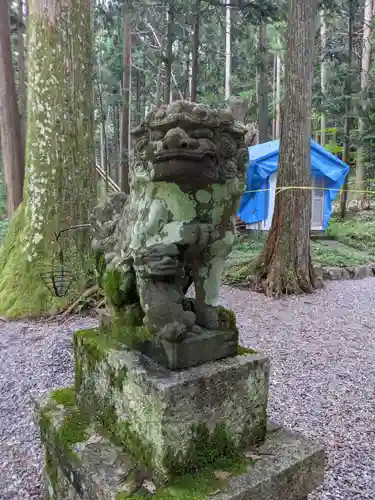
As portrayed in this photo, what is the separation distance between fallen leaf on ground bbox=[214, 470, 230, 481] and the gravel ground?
0.97 metres

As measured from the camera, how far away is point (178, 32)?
10.7m

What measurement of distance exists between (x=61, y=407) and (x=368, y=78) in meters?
12.7

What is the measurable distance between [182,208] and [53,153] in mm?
3728

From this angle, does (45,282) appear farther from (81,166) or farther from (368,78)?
(368,78)

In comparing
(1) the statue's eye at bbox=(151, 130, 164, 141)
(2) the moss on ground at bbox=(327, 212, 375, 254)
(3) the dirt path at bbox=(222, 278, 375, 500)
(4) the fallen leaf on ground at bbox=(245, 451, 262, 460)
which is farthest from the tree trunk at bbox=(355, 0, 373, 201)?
(4) the fallen leaf on ground at bbox=(245, 451, 262, 460)

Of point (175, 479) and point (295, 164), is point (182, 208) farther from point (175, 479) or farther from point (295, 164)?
point (295, 164)

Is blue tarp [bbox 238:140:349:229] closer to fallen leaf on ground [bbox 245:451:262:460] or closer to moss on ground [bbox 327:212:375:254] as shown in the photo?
moss on ground [bbox 327:212:375:254]

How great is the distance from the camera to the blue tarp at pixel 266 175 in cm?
941

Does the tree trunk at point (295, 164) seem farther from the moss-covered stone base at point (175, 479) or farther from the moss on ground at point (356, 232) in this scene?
the moss-covered stone base at point (175, 479)

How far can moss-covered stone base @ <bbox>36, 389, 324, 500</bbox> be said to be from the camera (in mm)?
1393

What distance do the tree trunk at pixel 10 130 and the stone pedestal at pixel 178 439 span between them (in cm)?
620

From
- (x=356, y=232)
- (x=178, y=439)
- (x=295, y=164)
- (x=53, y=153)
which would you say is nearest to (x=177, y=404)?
(x=178, y=439)

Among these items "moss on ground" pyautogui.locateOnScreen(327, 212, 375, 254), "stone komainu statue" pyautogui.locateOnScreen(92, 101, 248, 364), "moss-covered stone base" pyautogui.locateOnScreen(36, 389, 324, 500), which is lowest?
"moss-covered stone base" pyautogui.locateOnScreen(36, 389, 324, 500)

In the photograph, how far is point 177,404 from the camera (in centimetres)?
142
